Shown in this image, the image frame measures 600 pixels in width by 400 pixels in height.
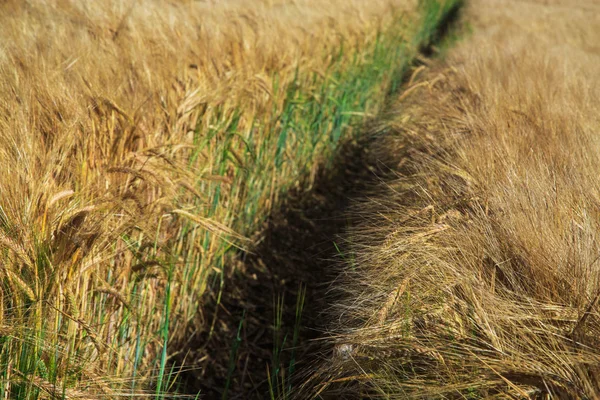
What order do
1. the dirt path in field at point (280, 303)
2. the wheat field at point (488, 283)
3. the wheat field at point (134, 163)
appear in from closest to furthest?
the wheat field at point (488, 283), the wheat field at point (134, 163), the dirt path in field at point (280, 303)

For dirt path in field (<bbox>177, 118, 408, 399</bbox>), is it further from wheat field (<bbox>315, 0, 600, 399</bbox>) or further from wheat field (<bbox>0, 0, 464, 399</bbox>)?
wheat field (<bbox>315, 0, 600, 399</bbox>)

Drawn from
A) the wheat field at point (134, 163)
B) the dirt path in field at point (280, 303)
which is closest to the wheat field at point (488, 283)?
the dirt path in field at point (280, 303)

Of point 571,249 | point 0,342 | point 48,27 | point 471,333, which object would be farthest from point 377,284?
point 48,27

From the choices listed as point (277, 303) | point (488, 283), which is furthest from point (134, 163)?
point (277, 303)

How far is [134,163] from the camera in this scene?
5.31 ft

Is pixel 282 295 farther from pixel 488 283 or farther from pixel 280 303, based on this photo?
pixel 488 283

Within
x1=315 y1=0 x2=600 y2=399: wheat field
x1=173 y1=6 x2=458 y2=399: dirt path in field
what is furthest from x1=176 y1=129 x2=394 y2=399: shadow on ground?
x1=315 y1=0 x2=600 y2=399: wheat field

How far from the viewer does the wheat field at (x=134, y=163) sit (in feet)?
4.10

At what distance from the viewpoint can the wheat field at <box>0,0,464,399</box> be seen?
125 centimetres

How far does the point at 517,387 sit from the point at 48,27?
7.87 feet

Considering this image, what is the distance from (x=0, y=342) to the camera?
1188 millimetres

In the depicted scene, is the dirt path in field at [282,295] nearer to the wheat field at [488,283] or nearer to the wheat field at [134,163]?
the wheat field at [134,163]

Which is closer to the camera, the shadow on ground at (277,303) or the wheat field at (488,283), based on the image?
the wheat field at (488,283)

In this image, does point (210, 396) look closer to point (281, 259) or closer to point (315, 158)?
point (281, 259)
